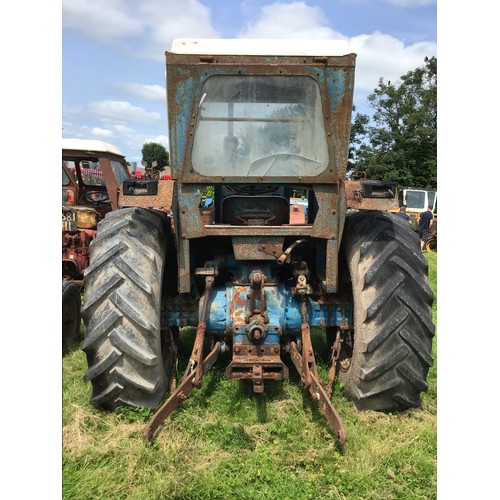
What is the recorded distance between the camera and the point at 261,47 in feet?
9.90

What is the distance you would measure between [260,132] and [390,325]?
1.55 metres

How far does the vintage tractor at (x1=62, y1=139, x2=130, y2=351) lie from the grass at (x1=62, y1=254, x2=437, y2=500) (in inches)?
118

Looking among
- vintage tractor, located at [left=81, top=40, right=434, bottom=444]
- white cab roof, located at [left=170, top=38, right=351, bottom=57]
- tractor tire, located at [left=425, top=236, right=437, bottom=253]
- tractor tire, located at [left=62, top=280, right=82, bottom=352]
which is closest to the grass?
vintage tractor, located at [left=81, top=40, right=434, bottom=444]

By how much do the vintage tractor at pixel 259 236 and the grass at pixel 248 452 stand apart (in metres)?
0.16

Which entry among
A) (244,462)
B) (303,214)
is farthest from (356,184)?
(303,214)

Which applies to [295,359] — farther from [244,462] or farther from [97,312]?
[97,312]

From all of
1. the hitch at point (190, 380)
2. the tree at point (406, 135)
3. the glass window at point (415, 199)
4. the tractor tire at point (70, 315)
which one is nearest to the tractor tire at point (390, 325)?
the hitch at point (190, 380)

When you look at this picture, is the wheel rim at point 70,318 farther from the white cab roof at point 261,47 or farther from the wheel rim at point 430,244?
the wheel rim at point 430,244

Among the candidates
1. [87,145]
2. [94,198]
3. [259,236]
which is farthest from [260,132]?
[94,198]

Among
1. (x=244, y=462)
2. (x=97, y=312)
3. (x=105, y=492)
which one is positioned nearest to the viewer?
(x=105, y=492)

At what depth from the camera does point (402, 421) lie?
10.8 feet

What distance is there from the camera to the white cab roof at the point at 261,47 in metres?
3.00

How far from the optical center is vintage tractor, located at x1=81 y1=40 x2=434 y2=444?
9.96 ft

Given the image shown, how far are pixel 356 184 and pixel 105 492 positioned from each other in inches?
96.0
